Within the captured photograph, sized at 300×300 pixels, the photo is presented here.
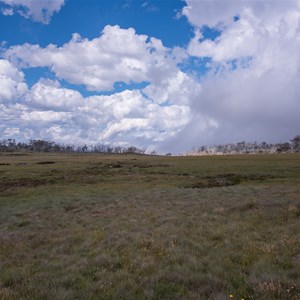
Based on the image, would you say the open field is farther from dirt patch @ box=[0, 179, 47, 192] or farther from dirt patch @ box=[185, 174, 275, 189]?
dirt patch @ box=[0, 179, 47, 192]

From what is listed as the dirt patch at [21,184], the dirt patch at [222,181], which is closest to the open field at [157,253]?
the dirt patch at [222,181]

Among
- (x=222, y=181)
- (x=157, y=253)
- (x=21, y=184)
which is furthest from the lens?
(x=21, y=184)

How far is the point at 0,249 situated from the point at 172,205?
12.9 metres

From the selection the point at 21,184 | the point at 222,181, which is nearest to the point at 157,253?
the point at 222,181

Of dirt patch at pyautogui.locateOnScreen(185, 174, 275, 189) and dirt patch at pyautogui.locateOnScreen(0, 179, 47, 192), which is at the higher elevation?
dirt patch at pyautogui.locateOnScreen(185, 174, 275, 189)

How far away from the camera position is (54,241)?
15141mm

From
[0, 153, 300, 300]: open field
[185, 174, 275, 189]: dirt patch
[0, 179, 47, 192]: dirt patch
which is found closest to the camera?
[0, 153, 300, 300]: open field

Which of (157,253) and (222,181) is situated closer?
(157,253)

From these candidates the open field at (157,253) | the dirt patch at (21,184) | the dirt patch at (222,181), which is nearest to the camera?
the open field at (157,253)

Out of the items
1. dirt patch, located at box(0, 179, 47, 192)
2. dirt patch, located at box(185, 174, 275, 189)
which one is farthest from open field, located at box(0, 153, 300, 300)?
dirt patch, located at box(0, 179, 47, 192)

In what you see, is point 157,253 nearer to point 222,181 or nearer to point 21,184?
point 222,181

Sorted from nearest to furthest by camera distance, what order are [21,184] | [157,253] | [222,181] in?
[157,253] < [222,181] < [21,184]

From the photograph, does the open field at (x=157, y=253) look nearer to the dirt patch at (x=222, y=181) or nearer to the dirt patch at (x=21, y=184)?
the dirt patch at (x=222, y=181)

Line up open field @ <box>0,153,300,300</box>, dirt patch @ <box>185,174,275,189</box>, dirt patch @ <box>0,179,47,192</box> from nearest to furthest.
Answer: open field @ <box>0,153,300,300</box> → dirt patch @ <box>185,174,275,189</box> → dirt patch @ <box>0,179,47,192</box>
